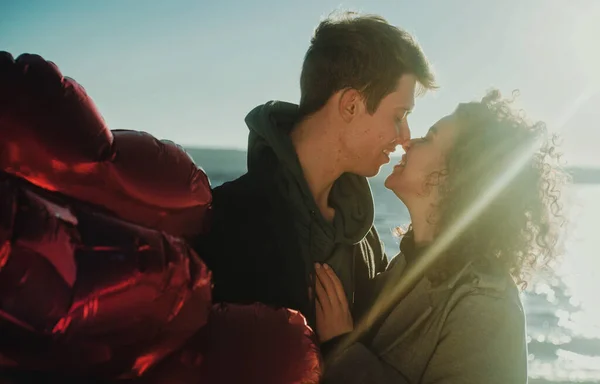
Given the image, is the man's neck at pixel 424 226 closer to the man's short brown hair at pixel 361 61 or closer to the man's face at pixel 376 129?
the man's face at pixel 376 129

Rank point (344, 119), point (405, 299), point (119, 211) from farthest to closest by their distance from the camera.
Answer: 1. point (344, 119)
2. point (405, 299)
3. point (119, 211)

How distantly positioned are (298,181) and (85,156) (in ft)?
4.97

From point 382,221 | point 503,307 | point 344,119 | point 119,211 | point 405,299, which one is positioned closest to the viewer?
point 119,211

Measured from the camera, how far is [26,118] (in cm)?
115

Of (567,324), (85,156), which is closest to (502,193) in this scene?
(85,156)

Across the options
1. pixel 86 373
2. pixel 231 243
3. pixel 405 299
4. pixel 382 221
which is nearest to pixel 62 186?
pixel 86 373

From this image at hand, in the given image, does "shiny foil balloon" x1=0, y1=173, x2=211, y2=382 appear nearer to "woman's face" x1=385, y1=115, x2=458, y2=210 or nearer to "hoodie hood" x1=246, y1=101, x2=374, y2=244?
"hoodie hood" x1=246, y1=101, x2=374, y2=244

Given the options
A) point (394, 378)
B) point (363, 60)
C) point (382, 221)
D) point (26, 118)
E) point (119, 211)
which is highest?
point (363, 60)

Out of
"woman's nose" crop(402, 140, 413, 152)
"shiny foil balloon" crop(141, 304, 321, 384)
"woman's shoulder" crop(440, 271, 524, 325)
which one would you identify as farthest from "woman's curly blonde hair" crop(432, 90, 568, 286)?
"shiny foil balloon" crop(141, 304, 321, 384)

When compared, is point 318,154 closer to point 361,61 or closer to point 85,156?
point 361,61

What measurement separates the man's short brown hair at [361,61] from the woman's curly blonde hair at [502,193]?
0.34 metres

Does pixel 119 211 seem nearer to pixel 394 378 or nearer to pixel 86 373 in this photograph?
pixel 86 373

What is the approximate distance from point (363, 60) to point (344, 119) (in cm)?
28

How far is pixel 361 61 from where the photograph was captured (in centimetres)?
282
